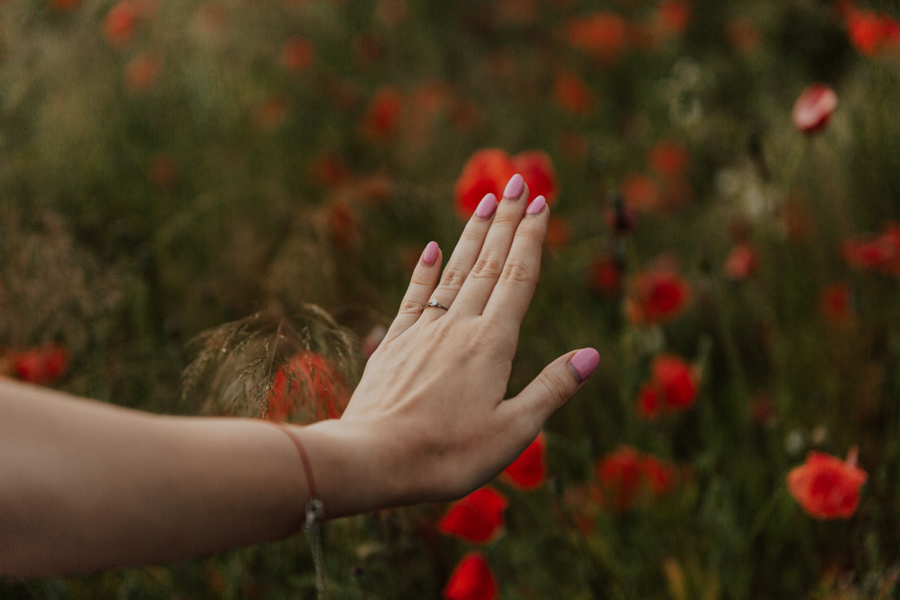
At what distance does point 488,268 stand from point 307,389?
0.95 ft

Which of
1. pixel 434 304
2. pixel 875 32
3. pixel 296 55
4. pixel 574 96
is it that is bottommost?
pixel 434 304

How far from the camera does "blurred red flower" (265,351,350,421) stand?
2.42ft

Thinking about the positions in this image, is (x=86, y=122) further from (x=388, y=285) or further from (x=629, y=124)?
(x=629, y=124)

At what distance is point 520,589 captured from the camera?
1146 mm

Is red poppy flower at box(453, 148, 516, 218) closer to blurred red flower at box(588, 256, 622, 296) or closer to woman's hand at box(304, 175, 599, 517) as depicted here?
woman's hand at box(304, 175, 599, 517)

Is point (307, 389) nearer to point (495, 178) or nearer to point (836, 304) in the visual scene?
point (495, 178)

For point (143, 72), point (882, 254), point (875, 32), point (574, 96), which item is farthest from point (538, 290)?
point (143, 72)

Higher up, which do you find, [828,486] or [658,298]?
[658,298]

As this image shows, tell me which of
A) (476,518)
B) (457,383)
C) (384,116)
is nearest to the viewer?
(457,383)

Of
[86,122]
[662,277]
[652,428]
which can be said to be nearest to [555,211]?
[662,277]

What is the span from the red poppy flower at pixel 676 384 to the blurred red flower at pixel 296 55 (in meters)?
1.69

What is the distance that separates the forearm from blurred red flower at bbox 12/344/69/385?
2.46 ft

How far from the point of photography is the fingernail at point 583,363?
70 centimetres

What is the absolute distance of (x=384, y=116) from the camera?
2061mm
